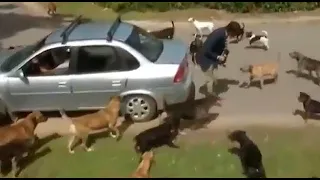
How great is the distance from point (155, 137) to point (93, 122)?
1041 mm

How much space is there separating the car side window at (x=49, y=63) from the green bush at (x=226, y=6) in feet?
27.1

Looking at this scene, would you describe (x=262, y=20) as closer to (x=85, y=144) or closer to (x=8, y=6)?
(x=8, y=6)

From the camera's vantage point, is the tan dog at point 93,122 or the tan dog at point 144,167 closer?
the tan dog at point 144,167

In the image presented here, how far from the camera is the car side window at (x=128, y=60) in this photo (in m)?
9.88

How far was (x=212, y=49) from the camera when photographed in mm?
10312

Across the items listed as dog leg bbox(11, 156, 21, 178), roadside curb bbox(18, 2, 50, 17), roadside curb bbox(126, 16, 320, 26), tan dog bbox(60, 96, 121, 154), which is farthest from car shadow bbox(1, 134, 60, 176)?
roadside curb bbox(18, 2, 50, 17)

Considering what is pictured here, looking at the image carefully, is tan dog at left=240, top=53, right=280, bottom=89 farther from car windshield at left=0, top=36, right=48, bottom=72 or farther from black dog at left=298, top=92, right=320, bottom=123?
car windshield at left=0, top=36, right=48, bottom=72

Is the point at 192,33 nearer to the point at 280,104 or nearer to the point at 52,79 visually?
the point at 280,104

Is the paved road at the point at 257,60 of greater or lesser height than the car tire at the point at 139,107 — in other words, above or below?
below

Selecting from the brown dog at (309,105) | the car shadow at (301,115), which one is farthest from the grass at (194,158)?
the car shadow at (301,115)

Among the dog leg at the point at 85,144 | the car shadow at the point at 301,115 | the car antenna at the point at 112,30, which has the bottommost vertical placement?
the dog leg at the point at 85,144

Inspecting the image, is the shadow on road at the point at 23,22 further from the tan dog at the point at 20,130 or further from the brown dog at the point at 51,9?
the tan dog at the point at 20,130

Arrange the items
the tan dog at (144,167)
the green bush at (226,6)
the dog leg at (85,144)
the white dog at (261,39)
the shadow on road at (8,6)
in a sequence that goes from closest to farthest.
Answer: the tan dog at (144,167), the dog leg at (85,144), the white dog at (261,39), the green bush at (226,6), the shadow on road at (8,6)

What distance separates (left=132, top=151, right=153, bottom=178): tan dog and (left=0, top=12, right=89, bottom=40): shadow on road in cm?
886
